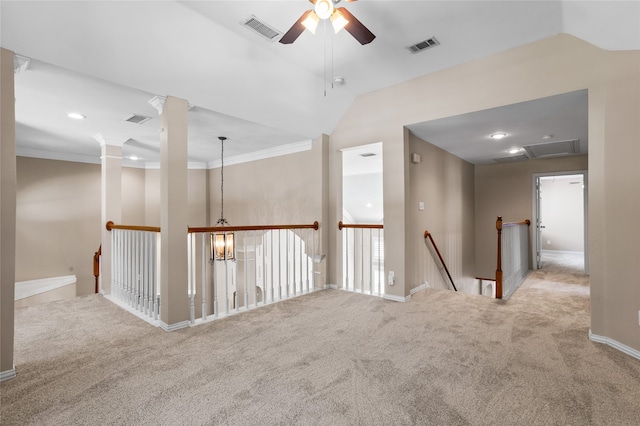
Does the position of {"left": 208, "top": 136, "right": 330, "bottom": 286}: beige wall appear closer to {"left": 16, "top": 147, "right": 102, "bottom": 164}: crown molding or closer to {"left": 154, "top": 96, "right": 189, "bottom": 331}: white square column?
{"left": 154, "top": 96, "right": 189, "bottom": 331}: white square column

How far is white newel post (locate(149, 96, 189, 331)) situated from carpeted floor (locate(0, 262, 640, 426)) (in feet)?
0.88

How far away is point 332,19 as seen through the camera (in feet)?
6.94

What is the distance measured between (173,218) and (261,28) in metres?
2.02

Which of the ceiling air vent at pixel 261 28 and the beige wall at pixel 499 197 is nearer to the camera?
A: the ceiling air vent at pixel 261 28

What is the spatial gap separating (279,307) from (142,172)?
551 centimetres

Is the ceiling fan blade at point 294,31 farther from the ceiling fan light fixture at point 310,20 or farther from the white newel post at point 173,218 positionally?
the white newel post at point 173,218

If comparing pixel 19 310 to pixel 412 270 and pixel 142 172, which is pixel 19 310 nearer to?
pixel 142 172

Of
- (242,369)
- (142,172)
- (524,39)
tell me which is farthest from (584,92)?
(142,172)

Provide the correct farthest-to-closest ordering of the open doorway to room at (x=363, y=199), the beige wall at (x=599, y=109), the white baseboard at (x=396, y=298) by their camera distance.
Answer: the open doorway to room at (x=363, y=199)
the white baseboard at (x=396, y=298)
the beige wall at (x=599, y=109)

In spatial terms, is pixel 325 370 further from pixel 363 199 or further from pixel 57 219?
pixel 363 199

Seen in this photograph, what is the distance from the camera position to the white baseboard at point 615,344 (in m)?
2.38

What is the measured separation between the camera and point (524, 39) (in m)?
2.90

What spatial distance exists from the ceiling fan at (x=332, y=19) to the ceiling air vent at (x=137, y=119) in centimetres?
278

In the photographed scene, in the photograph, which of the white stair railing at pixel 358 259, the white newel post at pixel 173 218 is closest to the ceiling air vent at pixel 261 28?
the white newel post at pixel 173 218
